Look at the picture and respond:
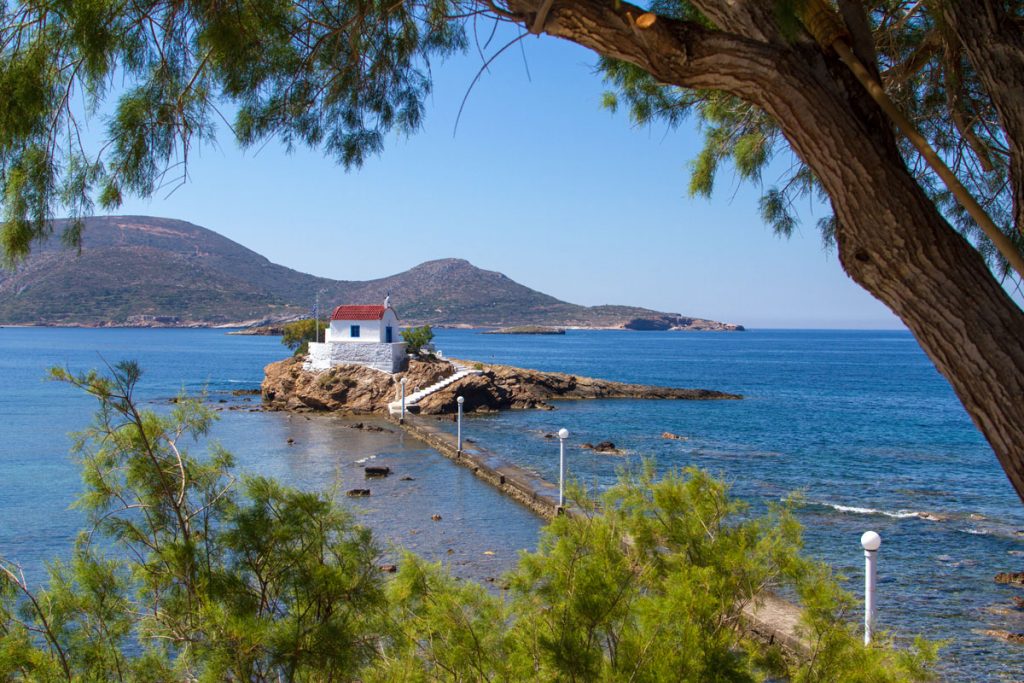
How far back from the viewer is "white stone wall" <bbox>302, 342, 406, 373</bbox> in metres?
36.3

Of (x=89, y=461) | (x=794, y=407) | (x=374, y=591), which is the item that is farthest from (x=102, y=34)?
(x=794, y=407)

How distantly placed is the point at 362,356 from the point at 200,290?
11214 cm

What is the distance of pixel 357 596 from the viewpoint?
3.39 meters

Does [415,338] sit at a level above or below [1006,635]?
above

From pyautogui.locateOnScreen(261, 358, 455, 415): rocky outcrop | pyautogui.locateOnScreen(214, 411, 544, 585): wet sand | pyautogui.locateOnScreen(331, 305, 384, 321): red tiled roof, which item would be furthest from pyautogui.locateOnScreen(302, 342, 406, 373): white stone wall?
pyautogui.locateOnScreen(214, 411, 544, 585): wet sand

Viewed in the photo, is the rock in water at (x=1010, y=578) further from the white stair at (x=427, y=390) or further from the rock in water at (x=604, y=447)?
the white stair at (x=427, y=390)

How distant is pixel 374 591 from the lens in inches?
135

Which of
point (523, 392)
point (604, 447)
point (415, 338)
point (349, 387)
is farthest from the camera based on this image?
point (415, 338)

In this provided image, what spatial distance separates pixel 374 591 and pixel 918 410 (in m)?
44.8

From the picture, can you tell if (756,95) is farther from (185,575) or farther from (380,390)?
(380,390)

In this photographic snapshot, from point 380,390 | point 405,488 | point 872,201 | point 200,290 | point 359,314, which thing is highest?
point 200,290

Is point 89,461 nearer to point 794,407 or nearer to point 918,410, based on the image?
point 794,407

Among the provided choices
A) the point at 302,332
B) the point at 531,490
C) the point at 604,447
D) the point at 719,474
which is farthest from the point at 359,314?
the point at 719,474

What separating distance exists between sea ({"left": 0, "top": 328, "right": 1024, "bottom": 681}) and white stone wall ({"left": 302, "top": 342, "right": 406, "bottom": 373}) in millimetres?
4112
